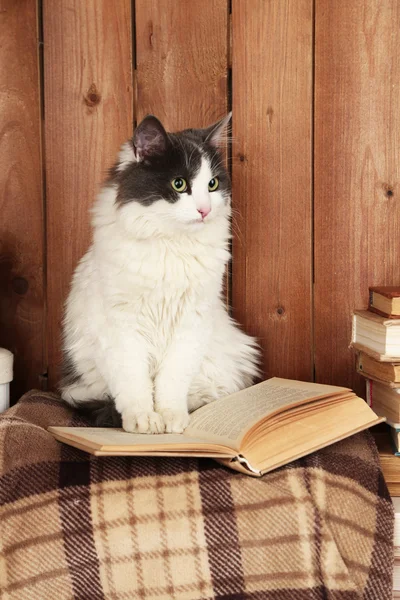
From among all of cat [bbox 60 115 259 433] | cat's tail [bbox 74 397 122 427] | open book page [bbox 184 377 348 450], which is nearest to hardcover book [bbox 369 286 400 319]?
open book page [bbox 184 377 348 450]

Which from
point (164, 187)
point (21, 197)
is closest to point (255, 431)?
point (164, 187)

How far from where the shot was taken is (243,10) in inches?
58.8

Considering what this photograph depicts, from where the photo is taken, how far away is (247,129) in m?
1.52

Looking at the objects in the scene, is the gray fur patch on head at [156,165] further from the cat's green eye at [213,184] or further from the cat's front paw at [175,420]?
the cat's front paw at [175,420]

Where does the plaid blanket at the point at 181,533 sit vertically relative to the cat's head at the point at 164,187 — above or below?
below

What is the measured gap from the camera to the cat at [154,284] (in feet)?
3.90

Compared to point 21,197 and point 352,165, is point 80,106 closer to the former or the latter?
point 21,197

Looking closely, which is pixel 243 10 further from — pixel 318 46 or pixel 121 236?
pixel 121 236

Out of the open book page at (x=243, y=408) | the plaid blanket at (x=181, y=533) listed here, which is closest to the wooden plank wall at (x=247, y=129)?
the open book page at (x=243, y=408)

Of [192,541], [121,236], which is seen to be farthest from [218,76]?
[192,541]

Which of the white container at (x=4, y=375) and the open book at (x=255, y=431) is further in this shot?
the white container at (x=4, y=375)

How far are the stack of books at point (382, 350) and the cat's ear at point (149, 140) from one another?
52cm

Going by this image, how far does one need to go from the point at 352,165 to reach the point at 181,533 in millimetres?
955

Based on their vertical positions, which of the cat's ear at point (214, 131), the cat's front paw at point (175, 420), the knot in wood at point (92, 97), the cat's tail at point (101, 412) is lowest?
the cat's tail at point (101, 412)
